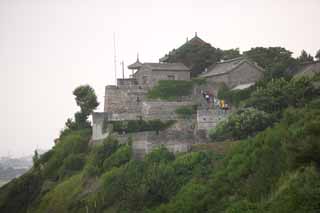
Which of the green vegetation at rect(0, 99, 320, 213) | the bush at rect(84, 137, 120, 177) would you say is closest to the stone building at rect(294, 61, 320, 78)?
the green vegetation at rect(0, 99, 320, 213)

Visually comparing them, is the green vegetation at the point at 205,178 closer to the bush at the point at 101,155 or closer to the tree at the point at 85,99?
the bush at the point at 101,155

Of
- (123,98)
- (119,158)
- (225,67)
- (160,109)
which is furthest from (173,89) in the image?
(119,158)

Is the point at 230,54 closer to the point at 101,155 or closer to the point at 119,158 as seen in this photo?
the point at 101,155

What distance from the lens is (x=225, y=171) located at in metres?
24.4

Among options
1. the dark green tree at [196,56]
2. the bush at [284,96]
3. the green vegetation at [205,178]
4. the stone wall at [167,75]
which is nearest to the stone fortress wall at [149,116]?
the green vegetation at [205,178]

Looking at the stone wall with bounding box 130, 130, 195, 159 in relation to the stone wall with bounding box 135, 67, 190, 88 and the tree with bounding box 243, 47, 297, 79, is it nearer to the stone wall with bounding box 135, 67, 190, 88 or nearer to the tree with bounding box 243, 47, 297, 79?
the stone wall with bounding box 135, 67, 190, 88

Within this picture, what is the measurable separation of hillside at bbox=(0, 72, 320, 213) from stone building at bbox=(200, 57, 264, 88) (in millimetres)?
3106

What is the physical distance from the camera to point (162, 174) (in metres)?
27.1

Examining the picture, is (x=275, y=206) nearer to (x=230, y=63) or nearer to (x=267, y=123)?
(x=267, y=123)

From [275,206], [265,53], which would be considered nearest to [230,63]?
[265,53]

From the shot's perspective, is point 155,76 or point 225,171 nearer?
point 225,171

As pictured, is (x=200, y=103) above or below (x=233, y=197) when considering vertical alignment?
above

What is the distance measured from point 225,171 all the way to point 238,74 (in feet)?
58.8

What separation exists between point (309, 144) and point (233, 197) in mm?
4444
